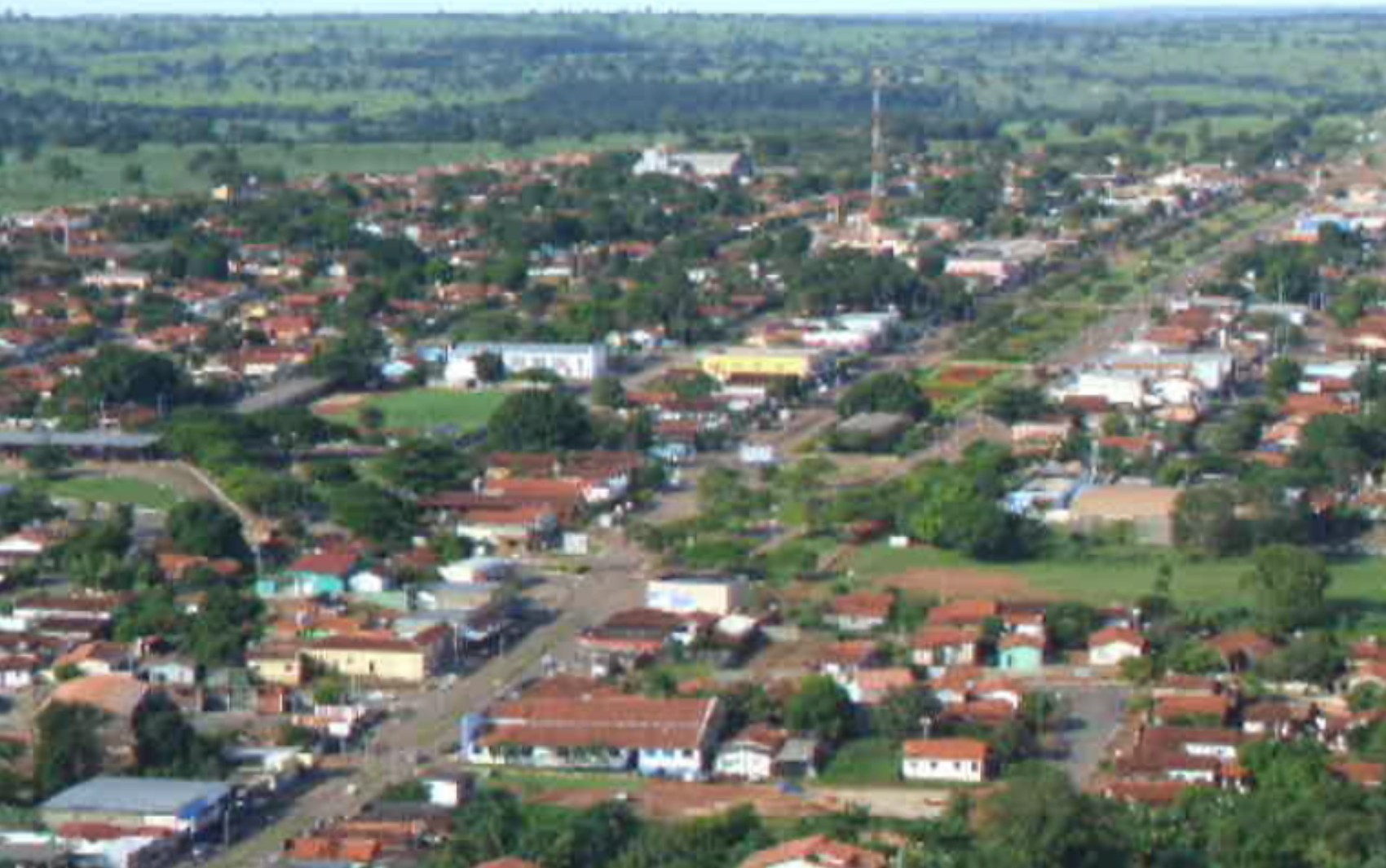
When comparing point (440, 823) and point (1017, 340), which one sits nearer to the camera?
point (440, 823)

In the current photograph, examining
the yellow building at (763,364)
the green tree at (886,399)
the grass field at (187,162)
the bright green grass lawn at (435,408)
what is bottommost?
the grass field at (187,162)

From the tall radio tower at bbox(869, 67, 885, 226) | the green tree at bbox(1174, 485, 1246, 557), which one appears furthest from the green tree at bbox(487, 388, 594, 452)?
the tall radio tower at bbox(869, 67, 885, 226)

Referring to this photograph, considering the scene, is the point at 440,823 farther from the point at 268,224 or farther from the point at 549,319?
the point at 268,224

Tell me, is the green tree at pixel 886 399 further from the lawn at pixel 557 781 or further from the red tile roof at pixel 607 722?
the lawn at pixel 557 781

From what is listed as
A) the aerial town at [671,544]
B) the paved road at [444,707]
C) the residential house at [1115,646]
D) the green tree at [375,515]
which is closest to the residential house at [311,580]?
the aerial town at [671,544]

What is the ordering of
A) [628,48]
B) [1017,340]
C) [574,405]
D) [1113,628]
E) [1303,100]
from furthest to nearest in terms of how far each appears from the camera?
[628,48], [1303,100], [1017,340], [574,405], [1113,628]

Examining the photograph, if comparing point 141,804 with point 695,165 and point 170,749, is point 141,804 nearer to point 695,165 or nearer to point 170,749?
point 170,749

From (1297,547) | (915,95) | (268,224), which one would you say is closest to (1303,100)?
(915,95)
